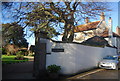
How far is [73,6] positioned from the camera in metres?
11.1

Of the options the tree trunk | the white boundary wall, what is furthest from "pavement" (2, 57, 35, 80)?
the white boundary wall

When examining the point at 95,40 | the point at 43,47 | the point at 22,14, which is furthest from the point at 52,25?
the point at 95,40

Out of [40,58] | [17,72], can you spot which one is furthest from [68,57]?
[17,72]

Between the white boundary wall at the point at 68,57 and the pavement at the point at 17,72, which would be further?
the white boundary wall at the point at 68,57

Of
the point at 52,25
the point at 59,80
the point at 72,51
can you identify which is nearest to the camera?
the point at 59,80

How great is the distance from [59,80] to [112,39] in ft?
86.6

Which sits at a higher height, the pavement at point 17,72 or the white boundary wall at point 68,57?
the white boundary wall at point 68,57

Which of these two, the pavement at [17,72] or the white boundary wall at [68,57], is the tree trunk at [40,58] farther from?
the pavement at [17,72]

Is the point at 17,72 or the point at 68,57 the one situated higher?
the point at 68,57

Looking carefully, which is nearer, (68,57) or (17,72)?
(68,57)

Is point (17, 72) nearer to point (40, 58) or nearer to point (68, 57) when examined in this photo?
point (40, 58)

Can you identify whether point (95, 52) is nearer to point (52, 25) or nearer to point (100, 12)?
point (100, 12)

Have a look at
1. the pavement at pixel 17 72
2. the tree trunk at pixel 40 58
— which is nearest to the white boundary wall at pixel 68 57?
the tree trunk at pixel 40 58

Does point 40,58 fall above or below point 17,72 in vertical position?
above
